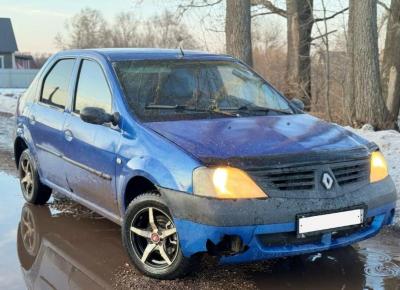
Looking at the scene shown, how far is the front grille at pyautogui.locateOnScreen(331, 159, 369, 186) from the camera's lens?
396cm

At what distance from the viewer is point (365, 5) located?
11102mm

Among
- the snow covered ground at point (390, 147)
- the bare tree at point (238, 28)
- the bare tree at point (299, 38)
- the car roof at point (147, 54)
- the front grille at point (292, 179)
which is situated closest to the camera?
the front grille at point (292, 179)

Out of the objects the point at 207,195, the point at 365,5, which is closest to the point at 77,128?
the point at 207,195

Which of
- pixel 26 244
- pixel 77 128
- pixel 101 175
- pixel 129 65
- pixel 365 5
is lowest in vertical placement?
pixel 26 244

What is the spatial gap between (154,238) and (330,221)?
126 cm

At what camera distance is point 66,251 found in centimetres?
490

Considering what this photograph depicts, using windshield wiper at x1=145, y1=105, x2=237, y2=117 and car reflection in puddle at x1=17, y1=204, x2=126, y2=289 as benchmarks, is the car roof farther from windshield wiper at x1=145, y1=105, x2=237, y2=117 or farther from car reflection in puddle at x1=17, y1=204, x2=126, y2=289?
car reflection in puddle at x1=17, y1=204, x2=126, y2=289

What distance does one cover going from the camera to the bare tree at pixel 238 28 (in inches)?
464

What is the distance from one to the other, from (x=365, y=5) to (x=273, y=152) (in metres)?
8.23

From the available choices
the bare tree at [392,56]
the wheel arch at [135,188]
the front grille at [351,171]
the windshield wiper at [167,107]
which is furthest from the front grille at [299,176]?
the bare tree at [392,56]

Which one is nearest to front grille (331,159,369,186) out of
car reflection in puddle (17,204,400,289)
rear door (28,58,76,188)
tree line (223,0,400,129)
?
car reflection in puddle (17,204,400,289)

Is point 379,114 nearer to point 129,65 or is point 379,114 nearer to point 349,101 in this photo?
point 349,101

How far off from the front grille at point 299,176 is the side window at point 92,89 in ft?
5.22

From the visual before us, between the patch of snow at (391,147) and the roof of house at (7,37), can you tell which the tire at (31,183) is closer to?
the patch of snow at (391,147)
